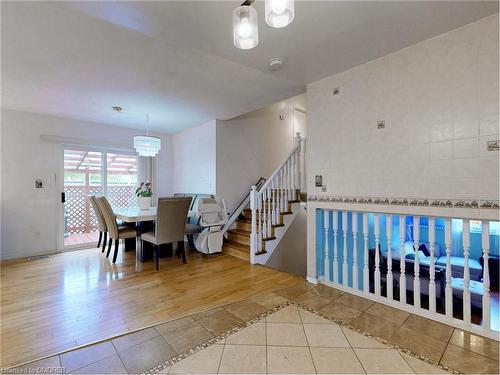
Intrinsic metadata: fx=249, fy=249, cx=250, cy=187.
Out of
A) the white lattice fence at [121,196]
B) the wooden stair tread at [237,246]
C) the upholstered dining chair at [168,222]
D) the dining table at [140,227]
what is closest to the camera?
the upholstered dining chair at [168,222]

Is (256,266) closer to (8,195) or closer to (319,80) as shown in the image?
(319,80)

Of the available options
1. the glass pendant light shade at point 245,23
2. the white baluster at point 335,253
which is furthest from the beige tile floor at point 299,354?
the glass pendant light shade at point 245,23

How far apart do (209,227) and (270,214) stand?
1.05m

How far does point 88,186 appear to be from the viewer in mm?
4820

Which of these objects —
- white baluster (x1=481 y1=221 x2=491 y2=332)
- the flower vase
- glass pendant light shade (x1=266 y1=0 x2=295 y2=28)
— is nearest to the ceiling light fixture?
the flower vase

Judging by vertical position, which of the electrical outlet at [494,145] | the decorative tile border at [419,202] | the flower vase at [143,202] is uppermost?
the electrical outlet at [494,145]

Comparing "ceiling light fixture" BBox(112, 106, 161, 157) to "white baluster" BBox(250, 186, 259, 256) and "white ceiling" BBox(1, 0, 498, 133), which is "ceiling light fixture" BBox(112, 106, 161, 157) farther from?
"white baluster" BBox(250, 186, 259, 256)

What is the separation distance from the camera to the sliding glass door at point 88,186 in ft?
15.0

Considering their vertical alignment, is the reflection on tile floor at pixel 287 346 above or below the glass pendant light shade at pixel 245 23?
below

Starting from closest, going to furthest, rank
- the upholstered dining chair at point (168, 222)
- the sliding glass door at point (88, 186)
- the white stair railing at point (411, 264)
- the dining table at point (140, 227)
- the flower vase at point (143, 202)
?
1. the white stair railing at point (411, 264)
2. the upholstered dining chair at point (168, 222)
3. the dining table at point (140, 227)
4. the flower vase at point (143, 202)
5. the sliding glass door at point (88, 186)

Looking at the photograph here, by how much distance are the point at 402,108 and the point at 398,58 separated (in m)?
0.46

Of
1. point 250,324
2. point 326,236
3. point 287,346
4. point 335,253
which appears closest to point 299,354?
point 287,346

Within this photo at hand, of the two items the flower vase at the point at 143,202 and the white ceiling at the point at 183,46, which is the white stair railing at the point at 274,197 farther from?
the flower vase at the point at 143,202

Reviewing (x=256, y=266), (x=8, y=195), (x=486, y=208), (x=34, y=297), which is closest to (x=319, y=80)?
(x=486, y=208)
